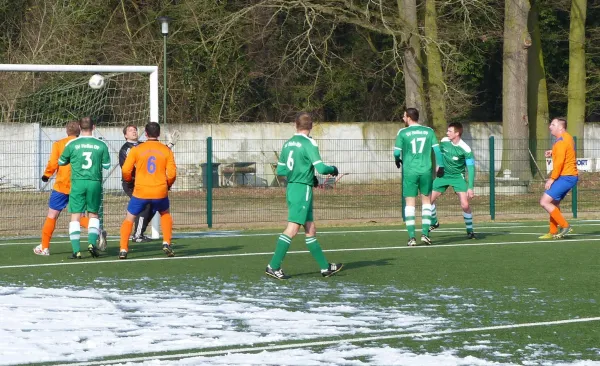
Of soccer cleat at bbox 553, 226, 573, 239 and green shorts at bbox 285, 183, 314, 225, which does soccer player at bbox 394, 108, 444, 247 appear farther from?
green shorts at bbox 285, 183, 314, 225

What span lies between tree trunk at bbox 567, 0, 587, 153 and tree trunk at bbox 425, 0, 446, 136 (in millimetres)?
5732

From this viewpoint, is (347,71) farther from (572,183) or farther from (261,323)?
(261,323)

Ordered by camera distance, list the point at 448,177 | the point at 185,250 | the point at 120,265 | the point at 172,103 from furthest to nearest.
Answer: the point at 172,103
the point at 448,177
the point at 185,250
the point at 120,265

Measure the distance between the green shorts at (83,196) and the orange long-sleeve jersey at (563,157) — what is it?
258 inches

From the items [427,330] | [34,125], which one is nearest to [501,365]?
[427,330]

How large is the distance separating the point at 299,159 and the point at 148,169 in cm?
265

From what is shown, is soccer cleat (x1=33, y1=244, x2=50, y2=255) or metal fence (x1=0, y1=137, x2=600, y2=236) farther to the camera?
metal fence (x1=0, y1=137, x2=600, y2=236)

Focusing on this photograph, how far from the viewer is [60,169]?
13.8 meters

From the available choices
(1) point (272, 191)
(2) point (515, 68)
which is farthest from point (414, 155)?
(2) point (515, 68)

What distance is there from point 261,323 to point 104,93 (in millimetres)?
13151

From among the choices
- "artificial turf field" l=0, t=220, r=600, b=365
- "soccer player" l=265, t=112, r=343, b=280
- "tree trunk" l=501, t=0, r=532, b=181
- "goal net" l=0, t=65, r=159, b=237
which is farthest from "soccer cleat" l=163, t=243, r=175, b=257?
"tree trunk" l=501, t=0, r=532, b=181

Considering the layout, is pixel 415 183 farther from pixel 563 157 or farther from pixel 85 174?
pixel 85 174

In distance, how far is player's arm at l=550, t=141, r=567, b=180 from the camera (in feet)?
48.7

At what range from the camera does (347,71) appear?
1529 inches
